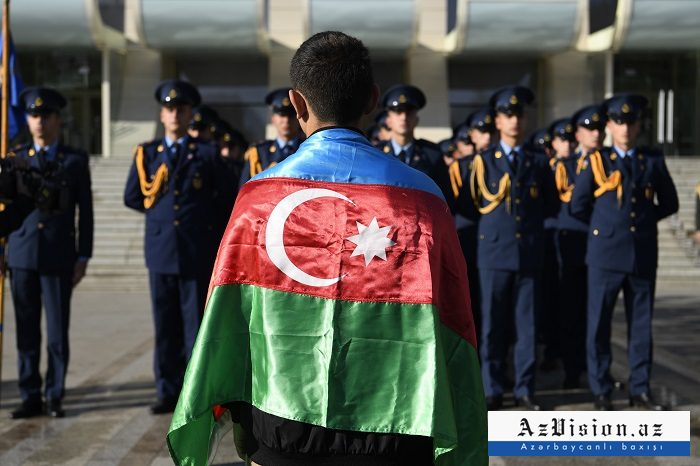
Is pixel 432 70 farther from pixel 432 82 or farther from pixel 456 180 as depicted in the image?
pixel 456 180

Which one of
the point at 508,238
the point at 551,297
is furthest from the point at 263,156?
the point at 551,297

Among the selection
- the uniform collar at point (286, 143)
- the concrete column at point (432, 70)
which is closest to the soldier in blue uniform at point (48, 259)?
the uniform collar at point (286, 143)

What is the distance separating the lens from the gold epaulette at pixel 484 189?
7.00 meters

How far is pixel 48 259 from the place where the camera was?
6613 mm

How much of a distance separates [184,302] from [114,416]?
0.91 meters

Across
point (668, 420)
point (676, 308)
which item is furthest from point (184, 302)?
point (676, 308)

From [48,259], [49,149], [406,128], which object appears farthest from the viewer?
[406,128]

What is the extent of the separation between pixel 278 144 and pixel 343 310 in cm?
513

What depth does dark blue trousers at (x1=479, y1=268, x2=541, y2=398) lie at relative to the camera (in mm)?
6727

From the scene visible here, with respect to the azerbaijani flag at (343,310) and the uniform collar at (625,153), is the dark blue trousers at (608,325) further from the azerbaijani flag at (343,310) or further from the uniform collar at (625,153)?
the azerbaijani flag at (343,310)

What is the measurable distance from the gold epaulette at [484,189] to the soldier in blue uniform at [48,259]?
9.19ft

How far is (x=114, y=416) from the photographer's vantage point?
6.49 m

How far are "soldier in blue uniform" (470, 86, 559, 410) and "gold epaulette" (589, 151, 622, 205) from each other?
44 centimetres

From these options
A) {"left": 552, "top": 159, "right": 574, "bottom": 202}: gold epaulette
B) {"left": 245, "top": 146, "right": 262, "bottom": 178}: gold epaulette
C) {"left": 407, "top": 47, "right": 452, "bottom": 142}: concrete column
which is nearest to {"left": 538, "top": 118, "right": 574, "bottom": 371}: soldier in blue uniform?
{"left": 552, "top": 159, "right": 574, "bottom": 202}: gold epaulette
